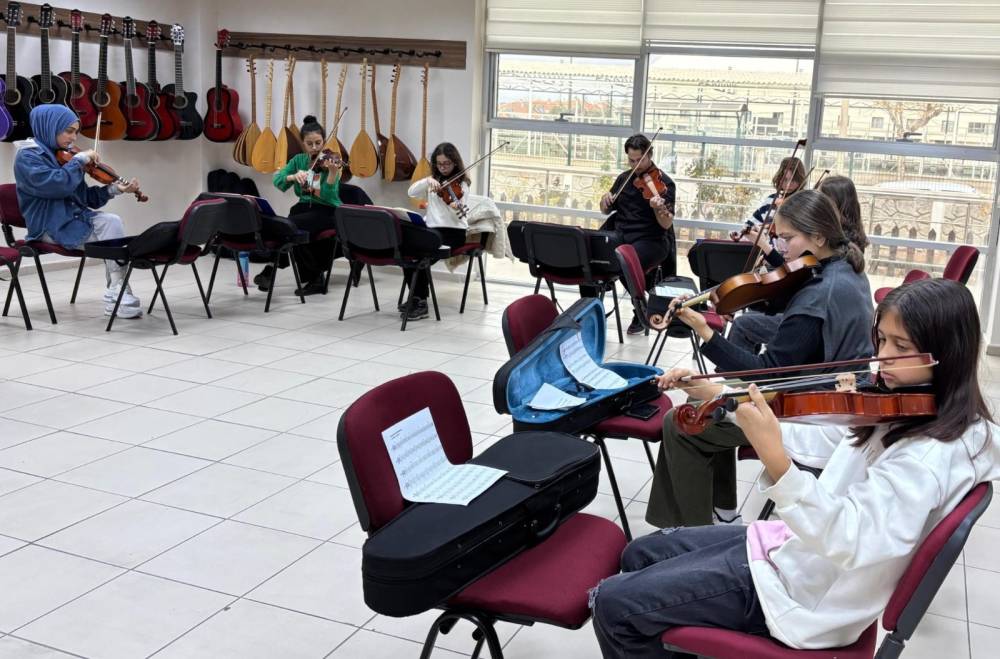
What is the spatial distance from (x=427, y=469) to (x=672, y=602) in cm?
63

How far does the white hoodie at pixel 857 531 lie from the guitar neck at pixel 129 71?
6.56 metres

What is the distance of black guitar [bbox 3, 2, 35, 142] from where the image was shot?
635 cm

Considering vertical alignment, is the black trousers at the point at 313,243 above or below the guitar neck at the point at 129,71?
below

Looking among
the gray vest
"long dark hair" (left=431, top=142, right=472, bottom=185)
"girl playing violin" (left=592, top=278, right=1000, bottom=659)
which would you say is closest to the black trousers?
"long dark hair" (left=431, top=142, right=472, bottom=185)

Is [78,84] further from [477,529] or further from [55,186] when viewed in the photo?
[477,529]

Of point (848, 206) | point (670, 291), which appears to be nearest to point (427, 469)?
point (848, 206)

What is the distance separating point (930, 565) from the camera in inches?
60.9

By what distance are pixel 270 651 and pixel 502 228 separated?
451 centimetres

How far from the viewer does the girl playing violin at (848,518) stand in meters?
1.57

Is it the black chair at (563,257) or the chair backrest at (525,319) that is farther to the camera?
the black chair at (563,257)

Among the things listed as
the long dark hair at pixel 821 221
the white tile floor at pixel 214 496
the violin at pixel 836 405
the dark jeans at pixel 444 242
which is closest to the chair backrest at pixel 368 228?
the dark jeans at pixel 444 242

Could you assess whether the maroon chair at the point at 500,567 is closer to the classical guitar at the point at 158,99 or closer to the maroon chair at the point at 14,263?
the maroon chair at the point at 14,263

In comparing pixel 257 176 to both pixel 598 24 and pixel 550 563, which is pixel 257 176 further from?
pixel 550 563

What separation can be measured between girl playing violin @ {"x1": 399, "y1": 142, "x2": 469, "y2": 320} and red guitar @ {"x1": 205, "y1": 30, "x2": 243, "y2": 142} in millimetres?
2231
